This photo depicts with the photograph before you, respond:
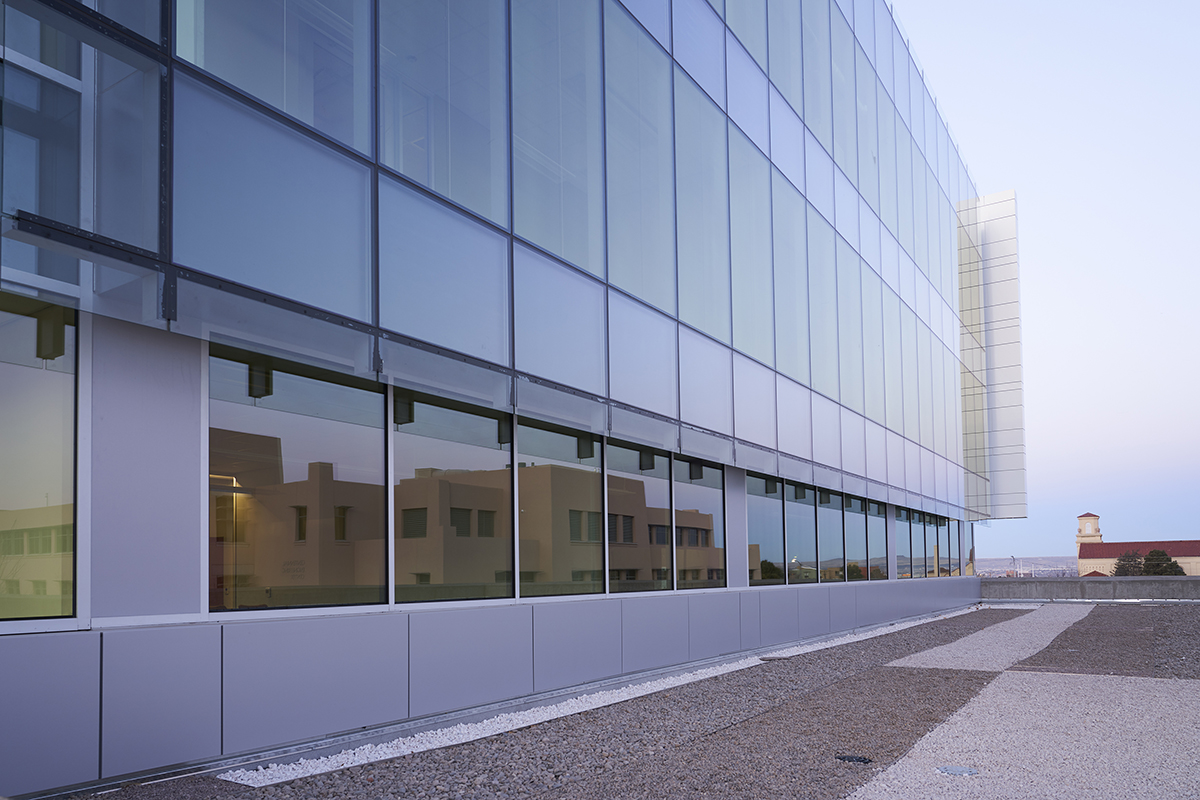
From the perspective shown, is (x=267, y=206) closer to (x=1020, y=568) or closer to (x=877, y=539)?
Answer: (x=877, y=539)

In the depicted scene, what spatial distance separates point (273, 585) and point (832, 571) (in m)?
16.3

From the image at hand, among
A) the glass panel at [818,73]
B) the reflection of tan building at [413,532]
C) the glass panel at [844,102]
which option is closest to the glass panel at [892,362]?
the glass panel at [844,102]

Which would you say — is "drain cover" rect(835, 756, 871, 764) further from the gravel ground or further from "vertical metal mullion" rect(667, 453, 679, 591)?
"vertical metal mullion" rect(667, 453, 679, 591)

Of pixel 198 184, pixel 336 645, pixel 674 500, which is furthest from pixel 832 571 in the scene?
pixel 198 184

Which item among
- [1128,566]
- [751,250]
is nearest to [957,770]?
[751,250]

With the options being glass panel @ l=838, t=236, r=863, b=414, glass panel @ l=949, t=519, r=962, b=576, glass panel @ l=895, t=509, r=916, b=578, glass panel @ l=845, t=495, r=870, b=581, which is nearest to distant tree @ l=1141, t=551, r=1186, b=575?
glass panel @ l=949, t=519, r=962, b=576

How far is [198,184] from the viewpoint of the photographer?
6723 millimetres

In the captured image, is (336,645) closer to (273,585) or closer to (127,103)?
(273,585)

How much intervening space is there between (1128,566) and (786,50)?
32.5 metres

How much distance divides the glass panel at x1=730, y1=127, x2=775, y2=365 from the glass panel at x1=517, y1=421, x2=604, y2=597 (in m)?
5.14

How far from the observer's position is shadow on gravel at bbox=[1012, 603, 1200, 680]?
13.8 meters

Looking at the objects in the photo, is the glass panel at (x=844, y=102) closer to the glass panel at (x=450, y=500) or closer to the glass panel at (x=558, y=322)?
the glass panel at (x=558, y=322)

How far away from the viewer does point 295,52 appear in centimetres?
786

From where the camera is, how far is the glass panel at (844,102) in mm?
23062
